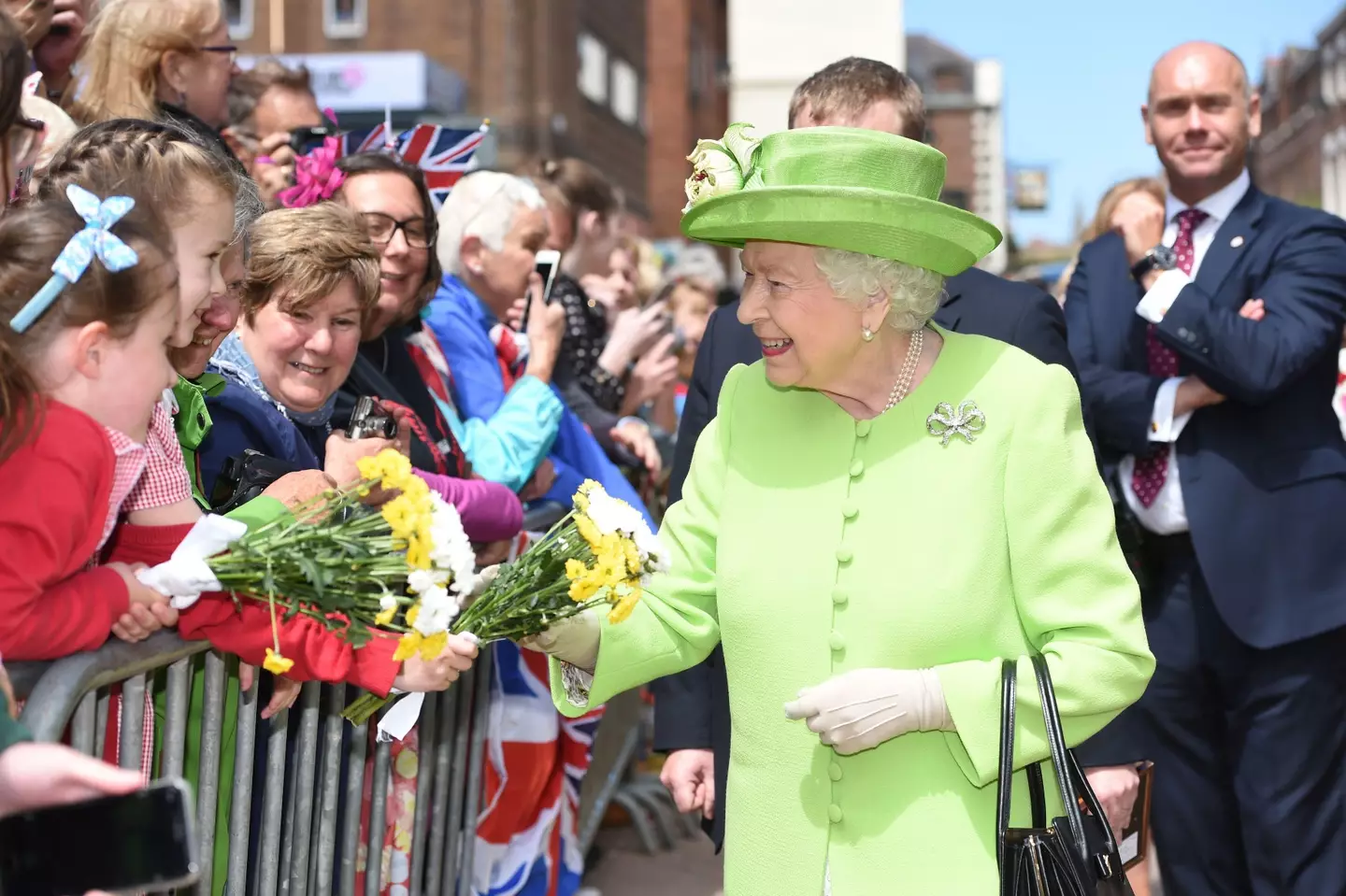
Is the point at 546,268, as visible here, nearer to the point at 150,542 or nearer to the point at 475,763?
the point at 475,763

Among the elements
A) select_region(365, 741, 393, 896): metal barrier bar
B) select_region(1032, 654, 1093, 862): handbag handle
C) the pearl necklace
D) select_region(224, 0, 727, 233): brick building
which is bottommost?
select_region(365, 741, 393, 896): metal barrier bar

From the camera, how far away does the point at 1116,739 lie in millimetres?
3045

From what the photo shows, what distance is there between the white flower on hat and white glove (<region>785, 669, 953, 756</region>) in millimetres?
860

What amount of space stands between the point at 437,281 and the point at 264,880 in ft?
6.25

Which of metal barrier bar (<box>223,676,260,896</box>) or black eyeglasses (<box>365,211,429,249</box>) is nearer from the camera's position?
metal barrier bar (<box>223,676,260,896</box>)

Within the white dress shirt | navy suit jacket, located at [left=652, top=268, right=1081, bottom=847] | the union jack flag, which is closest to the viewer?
navy suit jacket, located at [left=652, top=268, right=1081, bottom=847]

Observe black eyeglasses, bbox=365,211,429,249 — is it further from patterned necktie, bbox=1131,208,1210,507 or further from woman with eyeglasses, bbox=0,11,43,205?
patterned necktie, bbox=1131,208,1210,507

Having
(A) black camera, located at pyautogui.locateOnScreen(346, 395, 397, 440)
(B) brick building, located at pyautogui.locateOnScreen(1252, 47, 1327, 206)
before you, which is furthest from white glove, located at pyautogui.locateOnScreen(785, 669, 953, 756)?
(B) brick building, located at pyautogui.locateOnScreen(1252, 47, 1327, 206)

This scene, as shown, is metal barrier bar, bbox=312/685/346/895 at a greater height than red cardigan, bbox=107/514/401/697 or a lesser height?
lesser

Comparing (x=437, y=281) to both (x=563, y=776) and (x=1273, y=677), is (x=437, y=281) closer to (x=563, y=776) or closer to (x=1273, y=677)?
(x=563, y=776)

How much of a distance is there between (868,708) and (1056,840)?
36 centimetres

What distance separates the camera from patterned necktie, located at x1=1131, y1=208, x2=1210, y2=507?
13.4 feet

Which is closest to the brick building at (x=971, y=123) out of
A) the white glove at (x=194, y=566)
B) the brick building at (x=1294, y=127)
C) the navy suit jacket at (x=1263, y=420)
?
the brick building at (x=1294, y=127)

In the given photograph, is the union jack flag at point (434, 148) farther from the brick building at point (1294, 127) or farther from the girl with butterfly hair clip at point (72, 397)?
the brick building at point (1294, 127)
